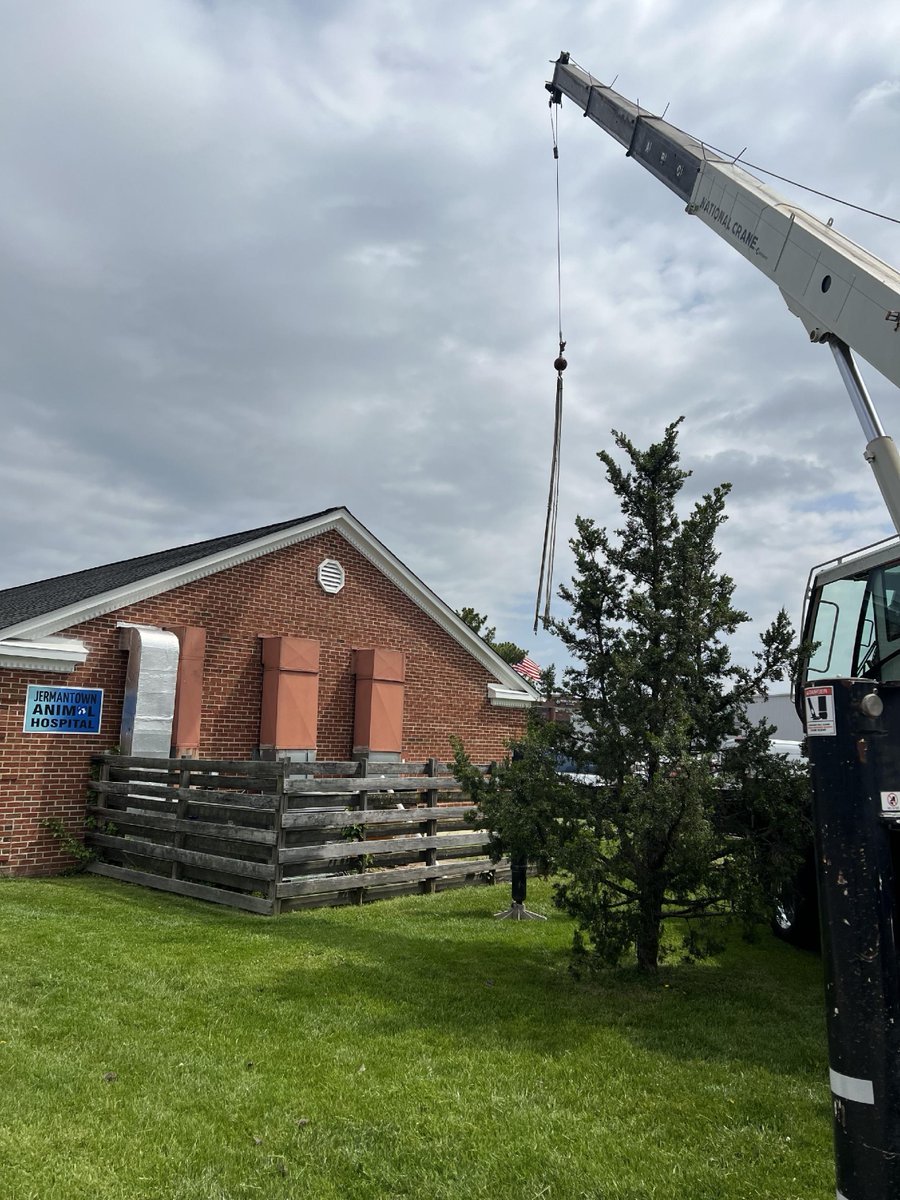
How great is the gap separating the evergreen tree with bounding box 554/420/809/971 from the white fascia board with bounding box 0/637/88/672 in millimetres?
7590

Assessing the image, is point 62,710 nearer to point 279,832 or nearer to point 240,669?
point 240,669

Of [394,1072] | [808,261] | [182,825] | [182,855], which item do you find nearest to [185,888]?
[182,855]

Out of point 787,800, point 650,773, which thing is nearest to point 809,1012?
point 787,800

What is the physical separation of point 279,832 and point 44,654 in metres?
4.63

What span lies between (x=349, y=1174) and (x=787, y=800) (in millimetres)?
4174

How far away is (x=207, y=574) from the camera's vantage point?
14070mm

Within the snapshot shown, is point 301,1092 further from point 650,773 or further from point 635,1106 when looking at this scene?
point 650,773

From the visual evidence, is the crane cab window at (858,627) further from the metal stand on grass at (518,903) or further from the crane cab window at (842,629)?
the metal stand on grass at (518,903)

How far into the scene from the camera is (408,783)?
10.7 metres

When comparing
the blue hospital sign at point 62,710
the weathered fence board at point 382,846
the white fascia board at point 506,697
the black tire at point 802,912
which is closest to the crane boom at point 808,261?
the black tire at point 802,912

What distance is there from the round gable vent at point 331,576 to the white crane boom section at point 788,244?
26.0 ft

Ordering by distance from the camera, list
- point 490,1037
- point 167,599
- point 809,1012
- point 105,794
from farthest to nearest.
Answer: point 167,599
point 105,794
point 809,1012
point 490,1037

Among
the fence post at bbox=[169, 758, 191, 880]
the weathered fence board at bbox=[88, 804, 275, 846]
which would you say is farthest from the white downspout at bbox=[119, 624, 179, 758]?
the fence post at bbox=[169, 758, 191, 880]

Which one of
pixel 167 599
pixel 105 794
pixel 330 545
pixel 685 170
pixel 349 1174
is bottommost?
pixel 349 1174
